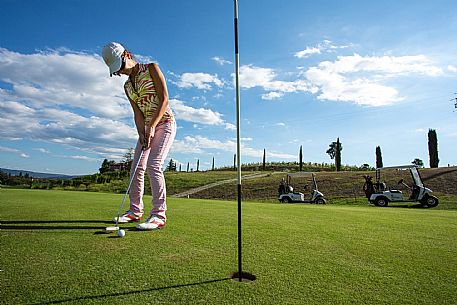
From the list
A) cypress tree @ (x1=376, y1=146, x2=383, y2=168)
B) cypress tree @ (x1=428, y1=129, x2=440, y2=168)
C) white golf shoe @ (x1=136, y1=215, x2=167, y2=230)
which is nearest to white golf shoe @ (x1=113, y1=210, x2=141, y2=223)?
white golf shoe @ (x1=136, y1=215, x2=167, y2=230)

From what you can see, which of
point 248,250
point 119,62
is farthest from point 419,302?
point 119,62

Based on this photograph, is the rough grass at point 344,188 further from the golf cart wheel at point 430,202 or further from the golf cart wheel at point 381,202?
the golf cart wheel at point 430,202

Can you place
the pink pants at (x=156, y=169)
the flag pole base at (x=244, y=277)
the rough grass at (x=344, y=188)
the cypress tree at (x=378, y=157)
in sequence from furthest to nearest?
the cypress tree at (x=378, y=157), the rough grass at (x=344, y=188), the pink pants at (x=156, y=169), the flag pole base at (x=244, y=277)

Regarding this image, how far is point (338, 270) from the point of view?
2.16 m

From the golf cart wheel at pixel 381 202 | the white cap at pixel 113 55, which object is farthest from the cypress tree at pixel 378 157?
the white cap at pixel 113 55

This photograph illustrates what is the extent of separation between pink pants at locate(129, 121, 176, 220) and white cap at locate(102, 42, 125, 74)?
0.93 metres

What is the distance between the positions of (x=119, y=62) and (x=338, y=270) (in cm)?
340

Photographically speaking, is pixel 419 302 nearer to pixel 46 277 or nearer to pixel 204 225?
pixel 46 277

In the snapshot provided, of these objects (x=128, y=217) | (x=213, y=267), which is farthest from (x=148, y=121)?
(x=213, y=267)

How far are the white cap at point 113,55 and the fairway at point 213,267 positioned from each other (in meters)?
2.00

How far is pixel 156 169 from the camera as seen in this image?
12.3 feet

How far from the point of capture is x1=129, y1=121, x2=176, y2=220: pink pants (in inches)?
144

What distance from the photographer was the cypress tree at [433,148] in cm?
4134

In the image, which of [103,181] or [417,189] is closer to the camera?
[417,189]
